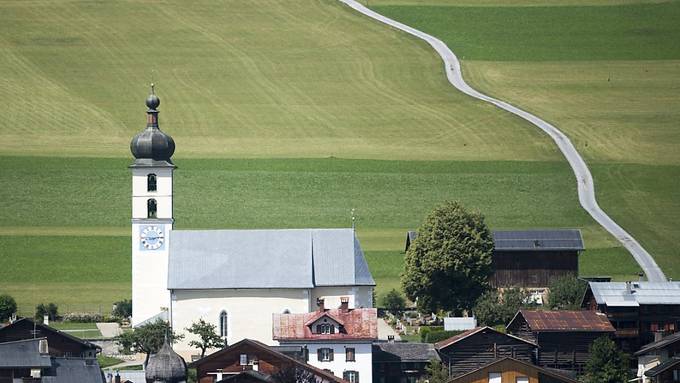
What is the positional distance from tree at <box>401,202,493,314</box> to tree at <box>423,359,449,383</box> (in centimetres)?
1350

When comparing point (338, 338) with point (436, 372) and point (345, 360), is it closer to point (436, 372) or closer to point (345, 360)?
point (345, 360)

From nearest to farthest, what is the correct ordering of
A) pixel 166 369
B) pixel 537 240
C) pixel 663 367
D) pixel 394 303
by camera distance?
pixel 166 369
pixel 663 367
pixel 394 303
pixel 537 240

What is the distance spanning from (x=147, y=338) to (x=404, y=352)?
1201 cm

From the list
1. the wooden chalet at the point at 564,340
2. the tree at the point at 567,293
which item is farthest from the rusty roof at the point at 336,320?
the tree at the point at 567,293

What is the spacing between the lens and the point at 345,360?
9206 centimetres

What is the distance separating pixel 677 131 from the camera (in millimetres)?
152125

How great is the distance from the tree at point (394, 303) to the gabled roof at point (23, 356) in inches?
1270

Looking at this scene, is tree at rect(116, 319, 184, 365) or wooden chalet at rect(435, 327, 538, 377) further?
tree at rect(116, 319, 184, 365)

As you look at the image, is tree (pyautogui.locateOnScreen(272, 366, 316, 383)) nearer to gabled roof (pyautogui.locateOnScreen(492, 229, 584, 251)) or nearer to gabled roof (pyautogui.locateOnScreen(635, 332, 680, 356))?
gabled roof (pyautogui.locateOnScreen(635, 332, 680, 356))

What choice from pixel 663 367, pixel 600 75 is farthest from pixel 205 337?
pixel 600 75

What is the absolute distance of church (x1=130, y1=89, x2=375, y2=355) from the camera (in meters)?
102

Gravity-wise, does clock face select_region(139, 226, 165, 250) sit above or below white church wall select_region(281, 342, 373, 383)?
above

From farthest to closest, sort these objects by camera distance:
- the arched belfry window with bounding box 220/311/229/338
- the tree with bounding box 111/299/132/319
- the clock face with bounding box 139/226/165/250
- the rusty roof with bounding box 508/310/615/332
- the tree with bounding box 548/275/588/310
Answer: the tree with bounding box 111/299/132/319
the clock face with bounding box 139/226/165/250
the tree with bounding box 548/275/588/310
the arched belfry window with bounding box 220/311/229/338
the rusty roof with bounding box 508/310/615/332

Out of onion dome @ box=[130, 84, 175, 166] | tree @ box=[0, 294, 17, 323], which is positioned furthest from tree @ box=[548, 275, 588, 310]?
tree @ box=[0, 294, 17, 323]
